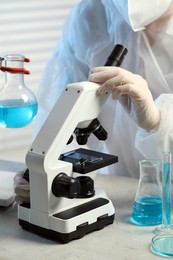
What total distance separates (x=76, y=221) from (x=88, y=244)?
0.05 meters

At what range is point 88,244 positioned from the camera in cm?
112

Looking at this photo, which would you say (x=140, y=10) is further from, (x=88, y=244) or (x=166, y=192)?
(x=88, y=244)

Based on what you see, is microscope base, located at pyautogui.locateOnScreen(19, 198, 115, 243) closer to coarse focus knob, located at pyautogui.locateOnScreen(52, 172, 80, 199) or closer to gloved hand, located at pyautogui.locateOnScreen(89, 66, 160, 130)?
coarse focus knob, located at pyautogui.locateOnScreen(52, 172, 80, 199)

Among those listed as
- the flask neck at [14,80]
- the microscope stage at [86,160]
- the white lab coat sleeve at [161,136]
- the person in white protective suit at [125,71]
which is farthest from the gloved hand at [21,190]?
the white lab coat sleeve at [161,136]

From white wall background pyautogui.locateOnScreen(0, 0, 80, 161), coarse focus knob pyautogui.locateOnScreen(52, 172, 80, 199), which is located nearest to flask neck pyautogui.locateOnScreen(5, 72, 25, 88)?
coarse focus knob pyautogui.locateOnScreen(52, 172, 80, 199)

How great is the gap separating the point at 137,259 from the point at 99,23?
0.78 metres

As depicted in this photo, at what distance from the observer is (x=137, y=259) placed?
1052mm

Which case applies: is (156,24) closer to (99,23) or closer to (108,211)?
(99,23)

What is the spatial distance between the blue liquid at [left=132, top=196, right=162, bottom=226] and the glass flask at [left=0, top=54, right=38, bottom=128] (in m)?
0.30

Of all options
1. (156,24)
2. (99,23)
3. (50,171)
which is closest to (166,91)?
(156,24)

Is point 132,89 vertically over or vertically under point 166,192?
over

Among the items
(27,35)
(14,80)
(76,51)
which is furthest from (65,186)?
(27,35)

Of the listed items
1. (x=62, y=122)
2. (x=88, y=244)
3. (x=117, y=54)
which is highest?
(x=117, y=54)

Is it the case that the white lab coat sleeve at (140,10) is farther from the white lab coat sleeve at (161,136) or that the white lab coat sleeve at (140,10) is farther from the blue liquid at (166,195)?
the blue liquid at (166,195)
